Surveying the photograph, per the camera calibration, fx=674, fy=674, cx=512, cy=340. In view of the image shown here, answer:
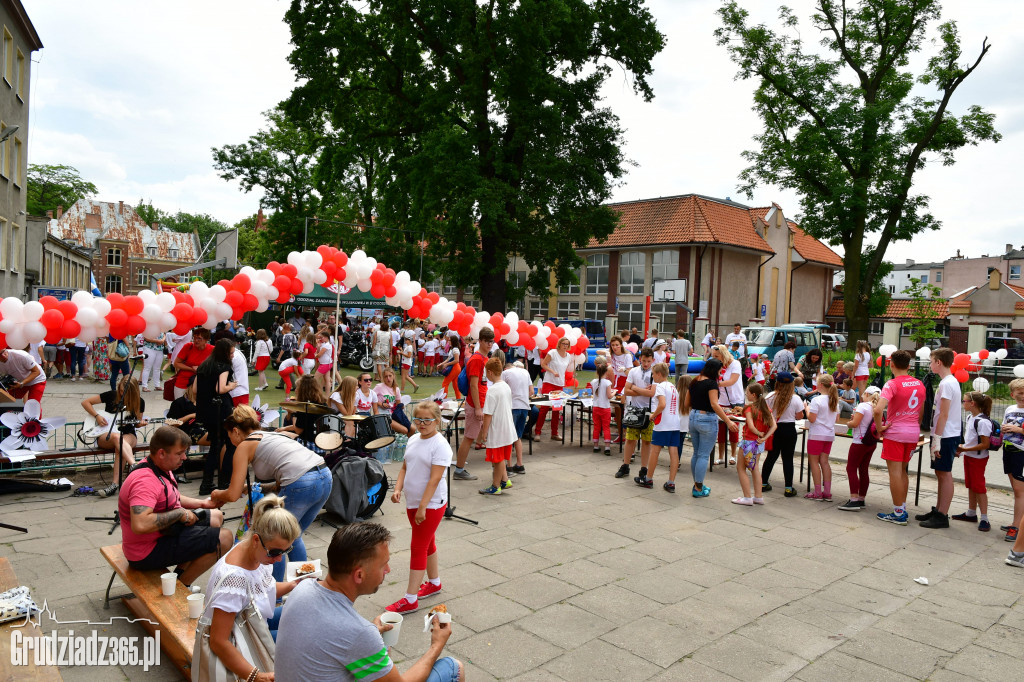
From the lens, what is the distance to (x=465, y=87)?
21234mm

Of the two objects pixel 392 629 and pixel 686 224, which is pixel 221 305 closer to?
pixel 392 629

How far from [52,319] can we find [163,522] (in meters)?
4.82

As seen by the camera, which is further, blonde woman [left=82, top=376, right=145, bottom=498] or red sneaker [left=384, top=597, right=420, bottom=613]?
blonde woman [left=82, top=376, right=145, bottom=498]

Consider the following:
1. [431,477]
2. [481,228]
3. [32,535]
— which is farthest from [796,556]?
[481,228]

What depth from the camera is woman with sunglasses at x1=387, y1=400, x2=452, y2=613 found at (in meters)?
4.84

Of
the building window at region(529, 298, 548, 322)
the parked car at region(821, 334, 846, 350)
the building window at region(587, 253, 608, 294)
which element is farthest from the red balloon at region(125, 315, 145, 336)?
the building window at region(529, 298, 548, 322)

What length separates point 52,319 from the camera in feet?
25.3

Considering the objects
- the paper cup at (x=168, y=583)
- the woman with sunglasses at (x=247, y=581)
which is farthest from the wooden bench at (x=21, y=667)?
the woman with sunglasses at (x=247, y=581)

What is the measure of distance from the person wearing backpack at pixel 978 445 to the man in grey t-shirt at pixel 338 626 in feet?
22.7

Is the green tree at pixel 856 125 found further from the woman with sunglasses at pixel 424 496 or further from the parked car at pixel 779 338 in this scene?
the woman with sunglasses at pixel 424 496

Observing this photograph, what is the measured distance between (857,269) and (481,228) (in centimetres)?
1637

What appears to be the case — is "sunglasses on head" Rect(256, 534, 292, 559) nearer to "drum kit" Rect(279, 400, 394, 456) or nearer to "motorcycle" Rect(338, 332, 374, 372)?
"drum kit" Rect(279, 400, 394, 456)

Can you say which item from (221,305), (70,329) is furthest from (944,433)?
(70,329)

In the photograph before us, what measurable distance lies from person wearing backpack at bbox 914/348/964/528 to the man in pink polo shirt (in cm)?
21
